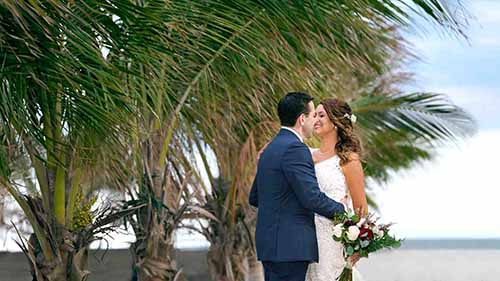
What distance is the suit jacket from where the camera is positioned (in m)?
5.42

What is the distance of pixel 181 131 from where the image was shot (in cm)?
911

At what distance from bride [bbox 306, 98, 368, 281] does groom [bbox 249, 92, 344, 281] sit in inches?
6.4

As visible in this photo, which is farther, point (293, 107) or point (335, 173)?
point (335, 173)

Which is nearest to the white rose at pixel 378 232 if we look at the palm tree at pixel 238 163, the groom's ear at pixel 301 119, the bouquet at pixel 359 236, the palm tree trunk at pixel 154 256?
the bouquet at pixel 359 236

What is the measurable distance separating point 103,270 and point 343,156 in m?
5.43

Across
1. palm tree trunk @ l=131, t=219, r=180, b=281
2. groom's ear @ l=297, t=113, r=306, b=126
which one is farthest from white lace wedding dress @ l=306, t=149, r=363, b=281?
palm tree trunk @ l=131, t=219, r=180, b=281

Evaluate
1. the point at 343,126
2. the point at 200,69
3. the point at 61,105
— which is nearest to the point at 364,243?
the point at 343,126

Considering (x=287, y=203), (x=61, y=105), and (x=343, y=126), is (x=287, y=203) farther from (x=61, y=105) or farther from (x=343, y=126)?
Answer: (x=61, y=105)

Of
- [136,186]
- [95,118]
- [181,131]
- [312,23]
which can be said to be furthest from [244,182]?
[95,118]

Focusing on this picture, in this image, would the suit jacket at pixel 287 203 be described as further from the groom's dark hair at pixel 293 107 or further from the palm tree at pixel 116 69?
Answer: the palm tree at pixel 116 69

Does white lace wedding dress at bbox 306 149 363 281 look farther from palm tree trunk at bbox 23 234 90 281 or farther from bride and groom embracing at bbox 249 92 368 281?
palm tree trunk at bbox 23 234 90 281

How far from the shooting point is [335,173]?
5898mm

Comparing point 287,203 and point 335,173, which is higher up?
point 335,173

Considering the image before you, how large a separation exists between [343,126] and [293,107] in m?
0.38
